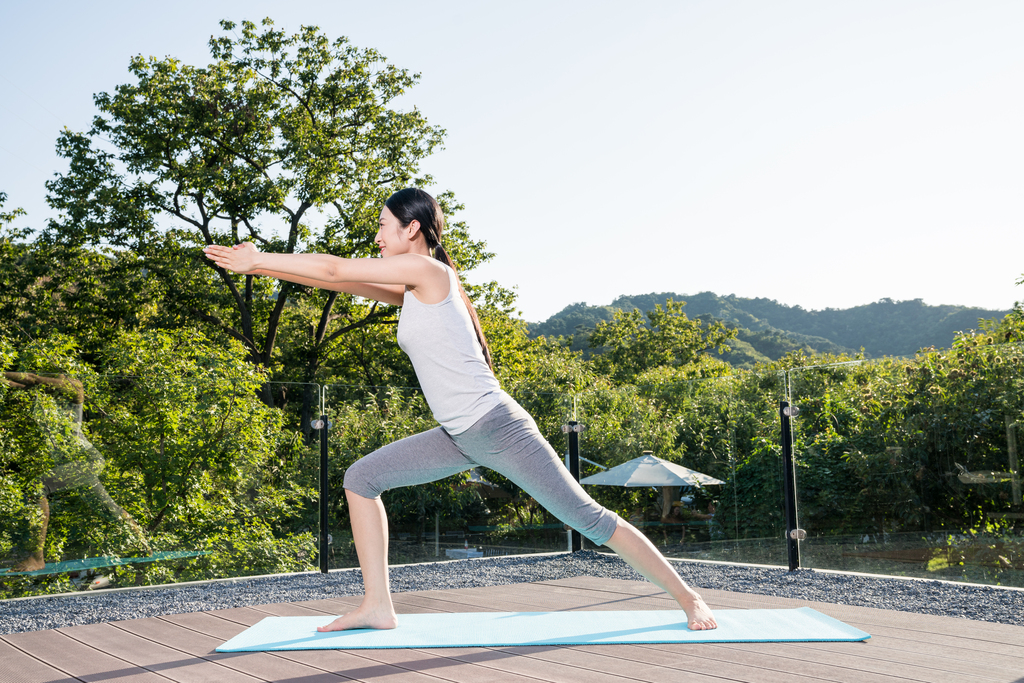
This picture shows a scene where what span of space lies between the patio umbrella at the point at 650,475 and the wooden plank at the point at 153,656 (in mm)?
3128

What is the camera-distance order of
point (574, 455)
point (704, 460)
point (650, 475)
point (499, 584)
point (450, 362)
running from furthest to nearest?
1. point (574, 455)
2. point (650, 475)
3. point (704, 460)
4. point (499, 584)
5. point (450, 362)

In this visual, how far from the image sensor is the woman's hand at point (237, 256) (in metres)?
1.85

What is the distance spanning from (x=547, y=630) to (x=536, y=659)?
1.44 feet

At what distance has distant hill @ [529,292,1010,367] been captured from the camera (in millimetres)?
37594

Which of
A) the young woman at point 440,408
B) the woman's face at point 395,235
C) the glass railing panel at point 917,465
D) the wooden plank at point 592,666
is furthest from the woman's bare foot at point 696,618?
the glass railing panel at point 917,465

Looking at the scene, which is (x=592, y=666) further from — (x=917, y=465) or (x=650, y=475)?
(x=650, y=475)

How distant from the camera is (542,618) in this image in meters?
2.71

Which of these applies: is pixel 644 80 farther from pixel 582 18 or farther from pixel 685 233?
pixel 685 233

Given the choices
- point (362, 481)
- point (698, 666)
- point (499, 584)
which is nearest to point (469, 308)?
point (362, 481)

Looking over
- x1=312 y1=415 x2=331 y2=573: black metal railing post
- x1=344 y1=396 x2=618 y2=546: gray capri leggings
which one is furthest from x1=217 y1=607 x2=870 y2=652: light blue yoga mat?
x1=312 y1=415 x2=331 y2=573: black metal railing post

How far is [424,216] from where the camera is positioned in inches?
89.5

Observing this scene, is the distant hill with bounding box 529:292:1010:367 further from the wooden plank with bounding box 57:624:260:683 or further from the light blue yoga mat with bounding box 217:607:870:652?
the wooden plank with bounding box 57:624:260:683

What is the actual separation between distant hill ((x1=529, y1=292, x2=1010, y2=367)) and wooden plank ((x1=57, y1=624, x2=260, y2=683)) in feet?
113

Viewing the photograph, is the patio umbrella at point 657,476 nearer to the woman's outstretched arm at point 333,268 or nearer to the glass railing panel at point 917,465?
the glass railing panel at point 917,465
